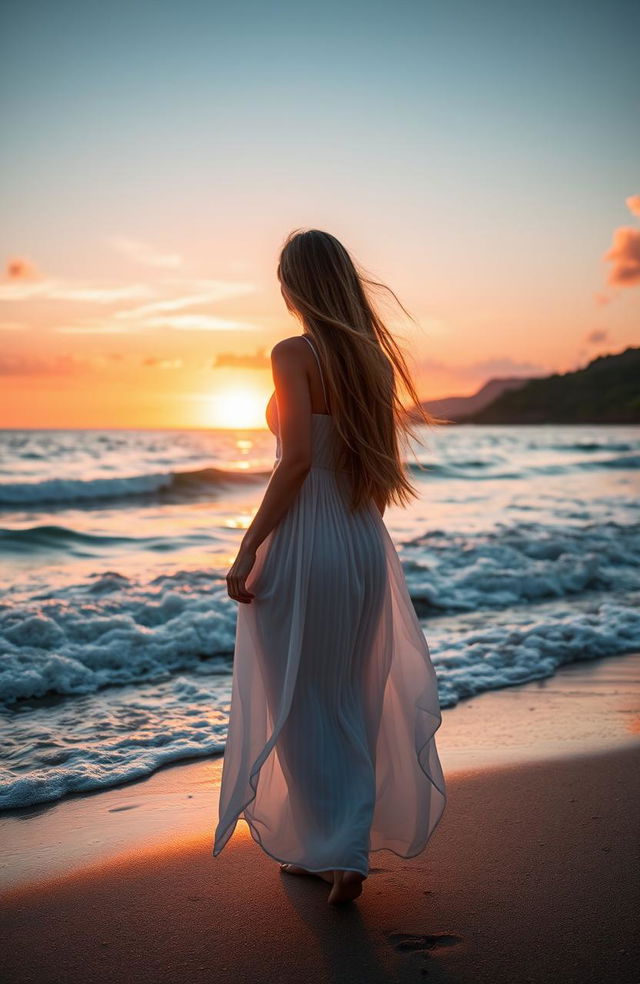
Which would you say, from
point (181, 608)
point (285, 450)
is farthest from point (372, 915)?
point (181, 608)

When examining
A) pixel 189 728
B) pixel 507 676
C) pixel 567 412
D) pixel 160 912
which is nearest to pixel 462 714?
pixel 507 676

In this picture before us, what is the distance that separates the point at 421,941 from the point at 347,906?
0.31 metres

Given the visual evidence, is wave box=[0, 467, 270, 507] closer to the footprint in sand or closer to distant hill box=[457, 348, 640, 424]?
the footprint in sand

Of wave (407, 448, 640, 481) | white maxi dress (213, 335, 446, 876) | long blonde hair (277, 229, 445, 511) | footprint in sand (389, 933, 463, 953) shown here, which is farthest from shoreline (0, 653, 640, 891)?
wave (407, 448, 640, 481)

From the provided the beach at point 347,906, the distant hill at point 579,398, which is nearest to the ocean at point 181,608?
the beach at point 347,906

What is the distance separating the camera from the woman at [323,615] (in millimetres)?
2422

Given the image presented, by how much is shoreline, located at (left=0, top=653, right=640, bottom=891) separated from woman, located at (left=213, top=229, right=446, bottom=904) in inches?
25.1

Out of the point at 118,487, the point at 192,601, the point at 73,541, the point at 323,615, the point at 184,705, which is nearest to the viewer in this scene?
the point at 323,615

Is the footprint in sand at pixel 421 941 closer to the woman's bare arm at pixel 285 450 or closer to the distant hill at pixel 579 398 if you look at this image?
the woman's bare arm at pixel 285 450

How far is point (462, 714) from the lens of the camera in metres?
4.57

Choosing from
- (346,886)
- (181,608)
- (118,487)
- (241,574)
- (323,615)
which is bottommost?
(181,608)

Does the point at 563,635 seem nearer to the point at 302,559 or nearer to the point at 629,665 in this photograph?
the point at 629,665

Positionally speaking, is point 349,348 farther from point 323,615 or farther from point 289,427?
point 323,615

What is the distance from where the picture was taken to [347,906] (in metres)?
2.43
